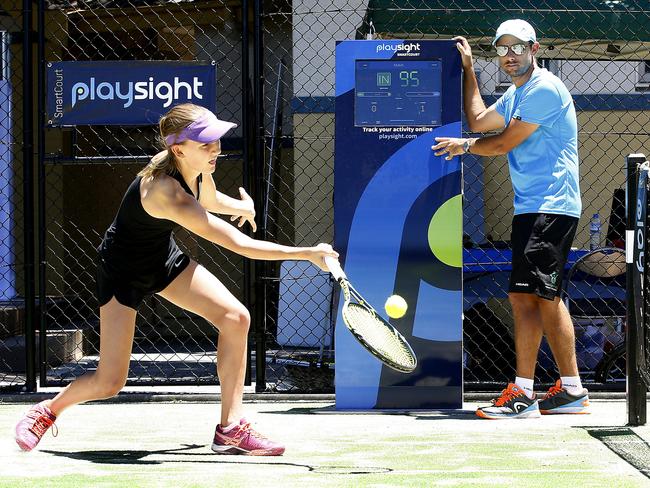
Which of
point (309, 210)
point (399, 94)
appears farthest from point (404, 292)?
point (309, 210)

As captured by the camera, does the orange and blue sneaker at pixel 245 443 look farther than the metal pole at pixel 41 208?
No

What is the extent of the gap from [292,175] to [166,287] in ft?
19.8

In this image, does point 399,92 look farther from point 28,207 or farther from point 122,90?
point 28,207

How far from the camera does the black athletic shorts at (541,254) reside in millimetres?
6008

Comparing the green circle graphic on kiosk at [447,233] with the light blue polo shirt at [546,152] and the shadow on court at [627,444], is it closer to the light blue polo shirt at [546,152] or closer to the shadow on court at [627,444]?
the light blue polo shirt at [546,152]

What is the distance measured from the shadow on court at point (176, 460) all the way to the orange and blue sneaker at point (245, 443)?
0.15 ft

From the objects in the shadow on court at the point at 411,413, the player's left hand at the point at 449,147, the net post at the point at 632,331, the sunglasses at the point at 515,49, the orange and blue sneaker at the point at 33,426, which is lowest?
the shadow on court at the point at 411,413

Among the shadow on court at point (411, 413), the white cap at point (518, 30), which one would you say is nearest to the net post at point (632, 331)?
the shadow on court at point (411, 413)

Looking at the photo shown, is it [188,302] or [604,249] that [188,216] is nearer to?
[188,302]

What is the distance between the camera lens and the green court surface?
4355 millimetres

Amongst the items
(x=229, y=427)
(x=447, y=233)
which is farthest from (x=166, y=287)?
(x=447, y=233)

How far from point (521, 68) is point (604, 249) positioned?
1.44 meters

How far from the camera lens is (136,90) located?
22.9 ft

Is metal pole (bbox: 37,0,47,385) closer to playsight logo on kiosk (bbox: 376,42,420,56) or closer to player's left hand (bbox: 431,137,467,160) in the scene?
playsight logo on kiosk (bbox: 376,42,420,56)
